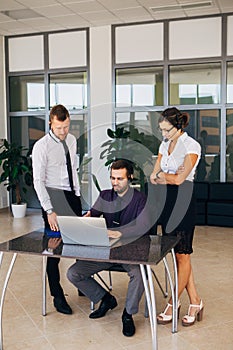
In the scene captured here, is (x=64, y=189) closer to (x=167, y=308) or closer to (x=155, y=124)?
(x=167, y=308)

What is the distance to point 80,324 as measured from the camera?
316cm

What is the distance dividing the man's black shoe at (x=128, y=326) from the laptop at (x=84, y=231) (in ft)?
1.89

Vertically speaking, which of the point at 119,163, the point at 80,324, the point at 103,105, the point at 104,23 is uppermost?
the point at 104,23

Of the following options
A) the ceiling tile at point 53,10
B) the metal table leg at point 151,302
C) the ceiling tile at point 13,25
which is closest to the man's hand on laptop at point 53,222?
the metal table leg at point 151,302

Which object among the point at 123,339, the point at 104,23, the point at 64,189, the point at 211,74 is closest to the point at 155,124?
the point at 211,74

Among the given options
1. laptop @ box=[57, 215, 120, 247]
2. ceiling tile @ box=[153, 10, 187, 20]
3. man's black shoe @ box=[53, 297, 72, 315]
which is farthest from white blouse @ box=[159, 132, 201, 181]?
ceiling tile @ box=[153, 10, 187, 20]

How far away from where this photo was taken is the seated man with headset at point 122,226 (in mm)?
2910

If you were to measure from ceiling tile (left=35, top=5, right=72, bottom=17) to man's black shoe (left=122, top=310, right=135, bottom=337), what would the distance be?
5.05 metres

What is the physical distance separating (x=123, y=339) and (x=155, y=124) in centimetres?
516

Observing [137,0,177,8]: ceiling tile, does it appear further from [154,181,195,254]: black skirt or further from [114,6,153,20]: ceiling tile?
[154,181,195,254]: black skirt

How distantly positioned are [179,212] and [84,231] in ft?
2.45

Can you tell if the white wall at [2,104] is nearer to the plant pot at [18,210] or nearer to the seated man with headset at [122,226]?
the plant pot at [18,210]

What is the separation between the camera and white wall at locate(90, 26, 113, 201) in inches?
302

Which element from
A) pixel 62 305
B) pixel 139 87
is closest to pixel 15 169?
pixel 139 87
